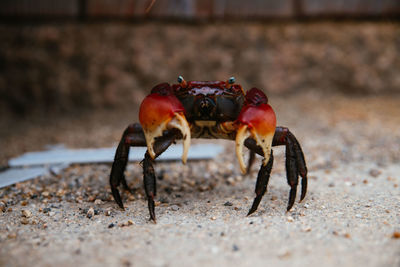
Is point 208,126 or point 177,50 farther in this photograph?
point 177,50

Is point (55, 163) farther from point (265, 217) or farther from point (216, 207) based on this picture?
point (265, 217)

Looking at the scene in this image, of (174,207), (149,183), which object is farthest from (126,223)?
(174,207)

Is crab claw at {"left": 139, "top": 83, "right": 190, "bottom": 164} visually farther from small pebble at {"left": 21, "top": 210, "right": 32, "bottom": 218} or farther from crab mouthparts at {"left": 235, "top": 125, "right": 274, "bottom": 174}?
small pebble at {"left": 21, "top": 210, "right": 32, "bottom": 218}

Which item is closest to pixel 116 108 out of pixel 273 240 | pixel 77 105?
pixel 77 105

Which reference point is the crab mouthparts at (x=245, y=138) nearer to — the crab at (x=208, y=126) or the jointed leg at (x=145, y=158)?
the crab at (x=208, y=126)

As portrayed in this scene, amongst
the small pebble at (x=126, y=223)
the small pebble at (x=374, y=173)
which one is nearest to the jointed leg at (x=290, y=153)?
the small pebble at (x=126, y=223)

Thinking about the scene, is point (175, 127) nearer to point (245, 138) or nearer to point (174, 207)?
point (245, 138)
